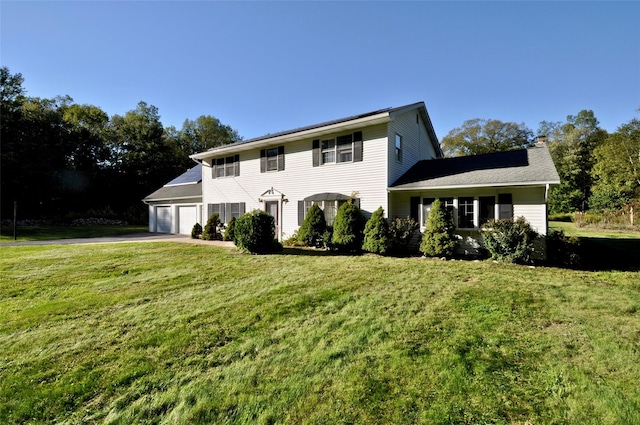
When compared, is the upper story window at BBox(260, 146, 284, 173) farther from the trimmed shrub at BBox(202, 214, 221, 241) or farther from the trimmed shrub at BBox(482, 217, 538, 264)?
the trimmed shrub at BBox(482, 217, 538, 264)

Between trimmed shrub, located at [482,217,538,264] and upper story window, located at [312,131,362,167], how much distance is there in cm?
541

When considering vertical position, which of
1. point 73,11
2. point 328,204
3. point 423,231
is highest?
point 73,11

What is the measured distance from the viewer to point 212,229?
49.3 ft

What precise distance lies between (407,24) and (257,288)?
10.9 m

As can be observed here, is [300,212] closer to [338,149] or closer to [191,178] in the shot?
[338,149]

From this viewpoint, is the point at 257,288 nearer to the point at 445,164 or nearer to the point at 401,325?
the point at 401,325

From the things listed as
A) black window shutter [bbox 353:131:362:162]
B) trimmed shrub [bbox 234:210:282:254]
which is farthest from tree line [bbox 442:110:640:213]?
trimmed shrub [bbox 234:210:282:254]

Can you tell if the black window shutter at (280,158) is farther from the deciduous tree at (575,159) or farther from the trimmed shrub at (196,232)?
the deciduous tree at (575,159)

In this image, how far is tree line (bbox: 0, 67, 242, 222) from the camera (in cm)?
2292

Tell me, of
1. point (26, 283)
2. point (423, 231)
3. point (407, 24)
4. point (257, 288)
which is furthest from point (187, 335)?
point (407, 24)

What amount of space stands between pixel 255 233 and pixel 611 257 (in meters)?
12.0

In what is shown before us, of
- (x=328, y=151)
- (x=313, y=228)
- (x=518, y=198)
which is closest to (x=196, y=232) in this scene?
(x=313, y=228)

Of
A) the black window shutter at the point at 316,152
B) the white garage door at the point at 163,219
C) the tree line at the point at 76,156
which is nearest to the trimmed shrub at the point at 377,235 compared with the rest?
the black window shutter at the point at 316,152

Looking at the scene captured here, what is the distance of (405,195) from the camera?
11070mm
